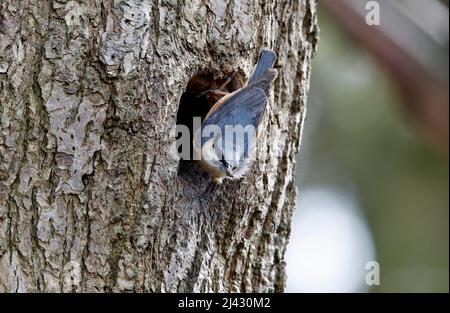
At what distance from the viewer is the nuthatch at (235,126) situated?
93.0 inches

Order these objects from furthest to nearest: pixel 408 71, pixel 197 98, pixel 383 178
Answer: pixel 383 178 → pixel 408 71 → pixel 197 98

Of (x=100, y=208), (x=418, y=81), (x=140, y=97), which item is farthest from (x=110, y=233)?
(x=418, y=81)

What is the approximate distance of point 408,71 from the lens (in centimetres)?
407

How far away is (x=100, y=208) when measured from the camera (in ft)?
7.06

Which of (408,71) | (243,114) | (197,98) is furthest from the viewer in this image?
(408,71)

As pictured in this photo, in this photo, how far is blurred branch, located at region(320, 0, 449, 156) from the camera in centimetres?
404

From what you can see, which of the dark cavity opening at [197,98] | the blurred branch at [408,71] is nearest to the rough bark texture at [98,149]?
the dark cavity opening at [197,98]

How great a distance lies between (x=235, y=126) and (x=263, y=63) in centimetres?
24

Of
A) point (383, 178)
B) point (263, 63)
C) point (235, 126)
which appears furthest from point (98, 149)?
point (383, 178)

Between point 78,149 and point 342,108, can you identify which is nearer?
point 78,149

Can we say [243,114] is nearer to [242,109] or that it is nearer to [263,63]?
[242,109]

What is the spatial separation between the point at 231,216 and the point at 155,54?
583 mm

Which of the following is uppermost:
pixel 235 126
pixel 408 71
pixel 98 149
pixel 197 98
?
pixel 408 71

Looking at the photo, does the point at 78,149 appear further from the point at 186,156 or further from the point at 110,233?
the point at 186,156
